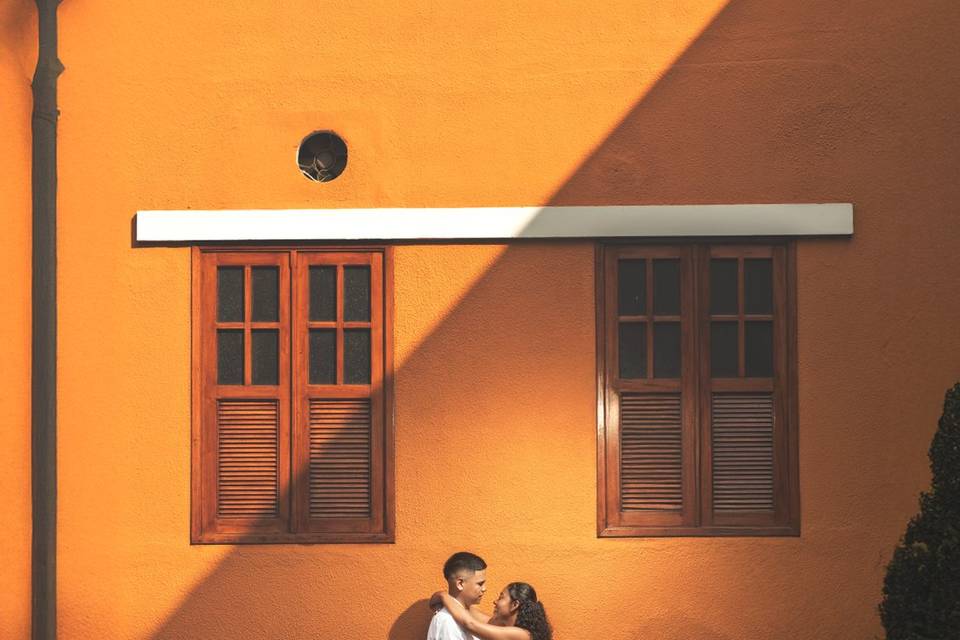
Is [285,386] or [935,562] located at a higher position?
[285,386]

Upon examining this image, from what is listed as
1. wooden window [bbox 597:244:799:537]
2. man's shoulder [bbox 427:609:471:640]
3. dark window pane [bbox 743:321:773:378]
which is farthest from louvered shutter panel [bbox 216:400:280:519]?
dark window pane [bbox 743:321:773:378]

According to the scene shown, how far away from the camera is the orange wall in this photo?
6.50m

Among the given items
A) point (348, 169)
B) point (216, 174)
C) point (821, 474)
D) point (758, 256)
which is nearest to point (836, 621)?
point (821, 474)

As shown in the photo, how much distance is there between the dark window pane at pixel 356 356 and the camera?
6.62 m

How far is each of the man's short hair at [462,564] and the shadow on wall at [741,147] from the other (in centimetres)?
46

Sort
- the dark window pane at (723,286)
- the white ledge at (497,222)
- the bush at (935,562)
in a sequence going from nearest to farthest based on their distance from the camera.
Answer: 1. the bush at (935,562)
2. the white ledge at (497,222)
3. the dark window pane at (723,286)

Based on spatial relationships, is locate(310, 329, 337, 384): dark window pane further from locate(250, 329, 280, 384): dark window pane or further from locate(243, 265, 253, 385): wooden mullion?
locate(243, 265, 253, 385): wooden mullion

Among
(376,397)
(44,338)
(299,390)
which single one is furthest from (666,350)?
(44,338)

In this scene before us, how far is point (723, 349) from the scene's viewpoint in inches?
259

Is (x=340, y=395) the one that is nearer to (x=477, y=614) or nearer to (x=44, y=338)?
(x=477, y=614)

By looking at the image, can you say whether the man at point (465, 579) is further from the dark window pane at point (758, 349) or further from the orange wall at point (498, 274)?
the dark window pane at point (758, 349)

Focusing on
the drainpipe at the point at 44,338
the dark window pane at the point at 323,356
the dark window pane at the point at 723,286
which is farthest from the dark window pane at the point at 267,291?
the dark window pane at the point at 723,286

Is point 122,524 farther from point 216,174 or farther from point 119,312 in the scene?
point 216,174

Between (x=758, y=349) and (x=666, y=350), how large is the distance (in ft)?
1.57
